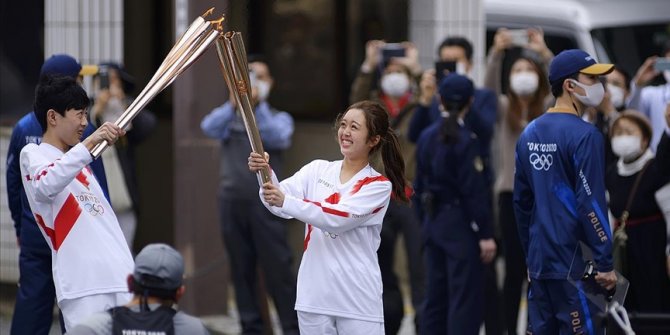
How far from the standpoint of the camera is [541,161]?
686 centimetres

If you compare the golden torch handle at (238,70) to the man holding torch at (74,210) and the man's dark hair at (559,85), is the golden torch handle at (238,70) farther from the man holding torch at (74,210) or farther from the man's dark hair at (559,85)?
the man's dark hair at (559,85)

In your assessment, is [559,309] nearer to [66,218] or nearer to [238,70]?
[238,70]

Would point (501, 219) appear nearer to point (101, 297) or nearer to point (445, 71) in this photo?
point (445, 71)

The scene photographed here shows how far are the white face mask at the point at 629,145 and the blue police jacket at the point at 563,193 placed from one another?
2053 millimetres

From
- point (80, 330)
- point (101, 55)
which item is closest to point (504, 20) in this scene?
point (101, 55)

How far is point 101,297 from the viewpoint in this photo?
6262mm

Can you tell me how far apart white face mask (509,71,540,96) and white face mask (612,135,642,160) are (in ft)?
2.64

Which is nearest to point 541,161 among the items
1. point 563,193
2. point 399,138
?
point 563,193

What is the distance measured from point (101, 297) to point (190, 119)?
4.22 metres

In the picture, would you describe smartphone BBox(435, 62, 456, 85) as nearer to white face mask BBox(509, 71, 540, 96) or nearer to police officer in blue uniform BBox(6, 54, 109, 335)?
white face mask BBox(509, 71, 540, 96)

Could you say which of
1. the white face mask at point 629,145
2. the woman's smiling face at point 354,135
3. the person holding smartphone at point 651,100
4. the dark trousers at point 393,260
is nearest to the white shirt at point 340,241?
the woman's smiling face at point 354,135

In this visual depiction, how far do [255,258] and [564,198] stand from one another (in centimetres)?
345

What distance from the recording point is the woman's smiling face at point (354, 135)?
6.33 metres

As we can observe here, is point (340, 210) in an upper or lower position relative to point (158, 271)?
upper
